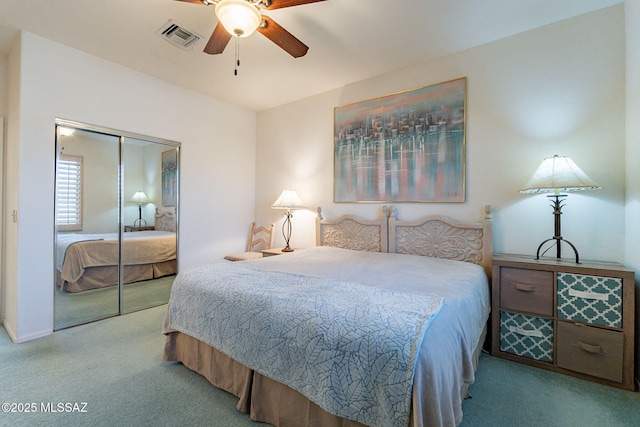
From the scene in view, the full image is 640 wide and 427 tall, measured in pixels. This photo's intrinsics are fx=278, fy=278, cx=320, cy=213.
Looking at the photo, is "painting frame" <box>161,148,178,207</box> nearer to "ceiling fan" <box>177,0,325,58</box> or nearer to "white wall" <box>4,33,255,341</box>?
"white wall" <box>4,33,255,341</box>

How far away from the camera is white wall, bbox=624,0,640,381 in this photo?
6.11ft

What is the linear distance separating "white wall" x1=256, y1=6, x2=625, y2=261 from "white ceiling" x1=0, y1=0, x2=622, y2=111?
0.15m

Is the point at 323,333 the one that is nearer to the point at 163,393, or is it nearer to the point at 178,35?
the point at 163,393

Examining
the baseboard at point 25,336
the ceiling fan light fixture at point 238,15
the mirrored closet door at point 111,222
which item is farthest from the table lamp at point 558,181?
the baseboard at point 25,336

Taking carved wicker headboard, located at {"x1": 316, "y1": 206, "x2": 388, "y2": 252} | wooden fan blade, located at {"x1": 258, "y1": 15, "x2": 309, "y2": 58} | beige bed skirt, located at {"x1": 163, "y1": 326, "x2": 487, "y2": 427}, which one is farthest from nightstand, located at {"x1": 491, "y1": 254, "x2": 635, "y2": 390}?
wooden fan blade, located at {"x1": 258, "y1": 15, "x2": 309, "y2": 58}

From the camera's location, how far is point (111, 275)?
2.96 metres

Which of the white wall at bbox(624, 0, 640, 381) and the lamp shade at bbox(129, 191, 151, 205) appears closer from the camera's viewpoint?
the white wall at bbox(624, 0, 640, 381)

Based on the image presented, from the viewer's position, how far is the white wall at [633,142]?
1.86 metres

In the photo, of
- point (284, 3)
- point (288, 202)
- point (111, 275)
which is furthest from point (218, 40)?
point (111, 275)

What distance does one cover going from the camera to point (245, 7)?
159 centimetres

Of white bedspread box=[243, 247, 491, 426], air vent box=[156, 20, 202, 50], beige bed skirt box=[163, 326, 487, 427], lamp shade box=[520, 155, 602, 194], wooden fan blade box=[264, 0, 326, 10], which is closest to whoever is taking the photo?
white bedspread box=[243, 247, 491, 426]

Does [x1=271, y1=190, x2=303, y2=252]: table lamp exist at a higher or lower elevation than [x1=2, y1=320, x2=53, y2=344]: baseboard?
higher

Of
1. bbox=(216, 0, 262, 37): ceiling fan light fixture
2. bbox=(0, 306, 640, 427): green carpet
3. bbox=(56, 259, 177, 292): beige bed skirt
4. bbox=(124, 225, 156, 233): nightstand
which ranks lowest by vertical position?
bbox=(0, 306, 640, 427): green carpet

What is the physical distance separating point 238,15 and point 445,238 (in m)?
2.43
